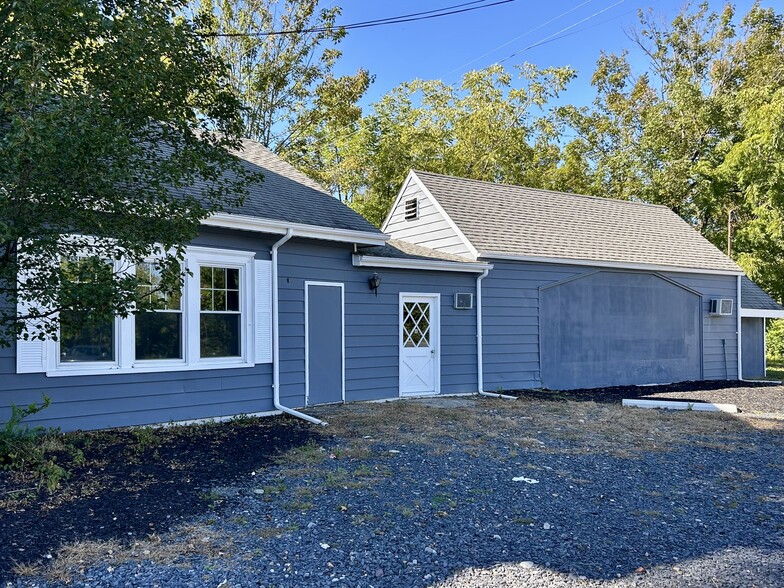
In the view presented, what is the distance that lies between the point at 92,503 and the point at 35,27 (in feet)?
11.0

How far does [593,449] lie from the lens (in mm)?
6746

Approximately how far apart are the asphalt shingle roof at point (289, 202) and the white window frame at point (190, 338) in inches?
27.4

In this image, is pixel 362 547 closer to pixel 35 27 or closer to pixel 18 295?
pixel 18 295

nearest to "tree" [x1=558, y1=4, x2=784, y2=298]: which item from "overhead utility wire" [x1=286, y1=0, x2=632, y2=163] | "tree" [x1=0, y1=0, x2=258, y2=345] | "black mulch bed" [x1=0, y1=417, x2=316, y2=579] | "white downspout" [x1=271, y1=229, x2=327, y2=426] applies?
"overhead utility wire" [x1=286, y1=0, x2=632, y2=163]

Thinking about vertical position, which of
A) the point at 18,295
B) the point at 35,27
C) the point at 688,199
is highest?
the point at 688,199

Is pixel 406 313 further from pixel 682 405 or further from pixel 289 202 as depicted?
pixel 682 405

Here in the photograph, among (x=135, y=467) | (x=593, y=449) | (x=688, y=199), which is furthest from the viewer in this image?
(x=688, y=199)

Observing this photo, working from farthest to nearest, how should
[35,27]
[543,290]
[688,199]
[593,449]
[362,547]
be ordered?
1. [688,199]
2. [543,290]
3. [593,449]
4. [35,27]
5. [362,547]

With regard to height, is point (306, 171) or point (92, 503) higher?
point (306, 171)

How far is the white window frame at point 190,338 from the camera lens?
688cm

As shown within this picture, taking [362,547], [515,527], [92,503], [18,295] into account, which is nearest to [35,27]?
[18,295]

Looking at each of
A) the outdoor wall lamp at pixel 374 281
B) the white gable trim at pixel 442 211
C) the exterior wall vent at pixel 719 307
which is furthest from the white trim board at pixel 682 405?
the exterior wall vent at pixel 719 307

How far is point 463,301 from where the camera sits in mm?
11164

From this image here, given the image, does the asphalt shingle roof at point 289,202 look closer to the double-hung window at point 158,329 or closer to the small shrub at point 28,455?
the double-hung window at point 158,329
